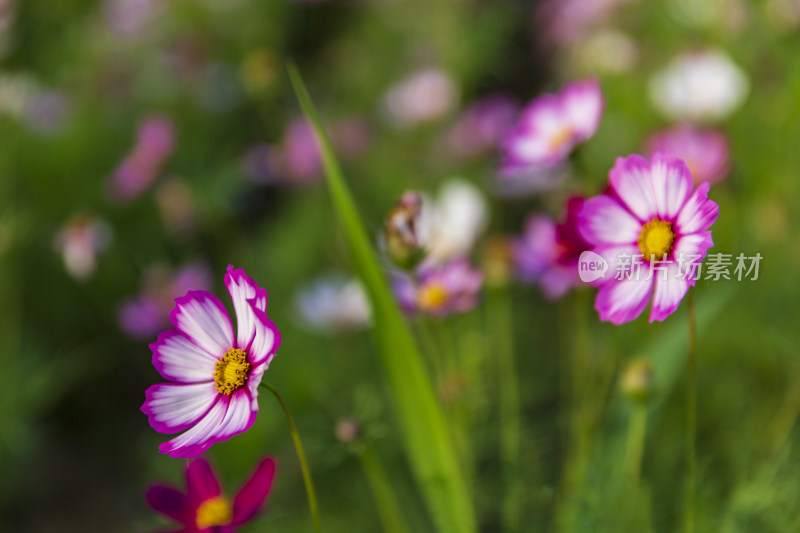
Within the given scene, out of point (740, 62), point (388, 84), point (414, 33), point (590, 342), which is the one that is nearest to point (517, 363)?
point (590, 342)

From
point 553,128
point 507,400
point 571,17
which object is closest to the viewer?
point 553,128

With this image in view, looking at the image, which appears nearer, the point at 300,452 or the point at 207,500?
the point at 300,452

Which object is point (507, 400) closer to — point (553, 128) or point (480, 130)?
point (553, 128)

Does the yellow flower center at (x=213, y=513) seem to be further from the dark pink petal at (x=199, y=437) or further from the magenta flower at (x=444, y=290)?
the magenta flower at (x=444, y=290)

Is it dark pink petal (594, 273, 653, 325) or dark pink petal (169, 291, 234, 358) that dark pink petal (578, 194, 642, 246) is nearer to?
Result: dark pink petal (594, 273, 653, 325)

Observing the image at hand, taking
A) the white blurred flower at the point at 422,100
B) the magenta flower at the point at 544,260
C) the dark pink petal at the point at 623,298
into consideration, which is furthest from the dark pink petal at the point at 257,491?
the white blurred flower at the point at 422,100

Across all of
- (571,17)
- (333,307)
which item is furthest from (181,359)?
(571,17)

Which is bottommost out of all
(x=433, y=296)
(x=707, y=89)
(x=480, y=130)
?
(x=433, y=296)
